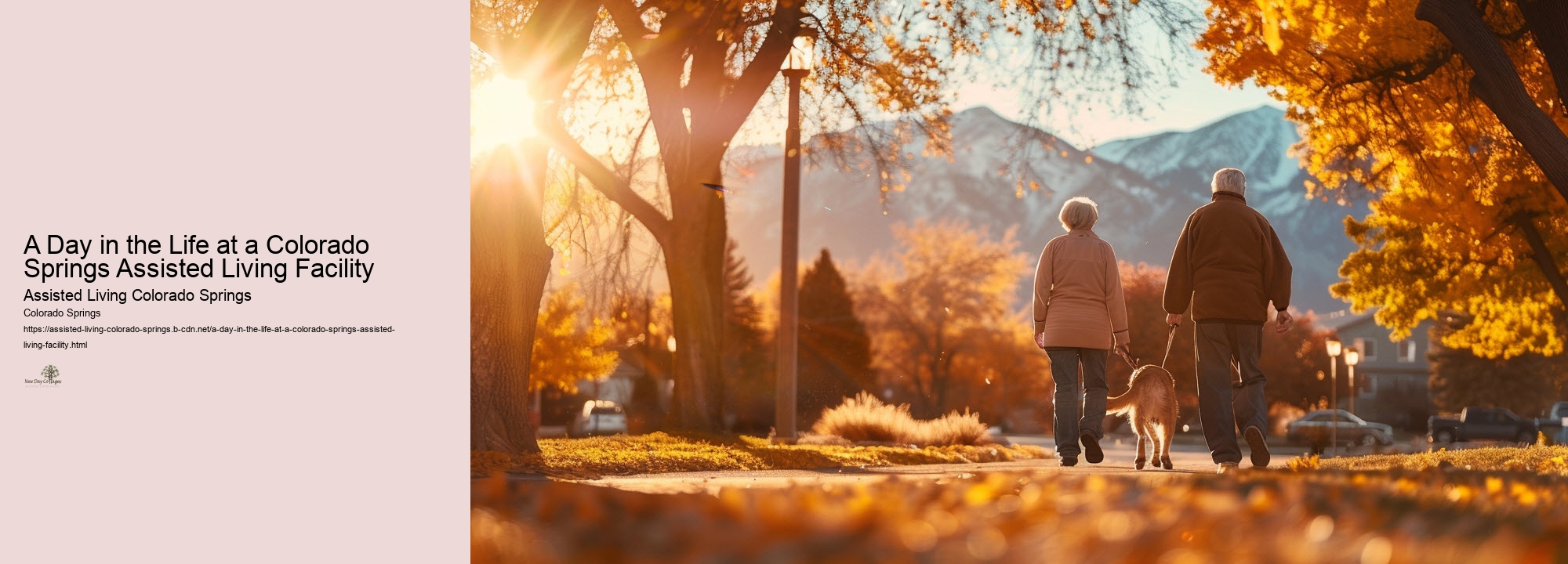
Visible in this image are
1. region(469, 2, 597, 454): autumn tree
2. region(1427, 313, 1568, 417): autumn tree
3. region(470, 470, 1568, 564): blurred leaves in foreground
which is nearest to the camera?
region(470, 470, 1568, 564): blurred leaves in foreground

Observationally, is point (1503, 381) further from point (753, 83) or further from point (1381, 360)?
point (753, 83)

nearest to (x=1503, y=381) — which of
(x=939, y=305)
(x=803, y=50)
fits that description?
(x=939, y=305)

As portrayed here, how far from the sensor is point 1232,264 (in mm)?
8188

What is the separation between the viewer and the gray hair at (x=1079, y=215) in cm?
871

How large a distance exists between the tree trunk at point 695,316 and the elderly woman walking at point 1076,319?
27.1ft

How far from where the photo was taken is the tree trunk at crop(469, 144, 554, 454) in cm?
966

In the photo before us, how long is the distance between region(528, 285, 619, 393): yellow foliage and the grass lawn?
31.0 m

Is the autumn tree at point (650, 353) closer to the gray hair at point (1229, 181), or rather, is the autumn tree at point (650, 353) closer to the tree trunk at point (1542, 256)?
the tree trunk at point (1542, 256)

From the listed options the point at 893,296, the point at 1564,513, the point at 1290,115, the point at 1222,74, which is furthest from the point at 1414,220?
the point at 893,296

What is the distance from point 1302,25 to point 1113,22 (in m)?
2.21

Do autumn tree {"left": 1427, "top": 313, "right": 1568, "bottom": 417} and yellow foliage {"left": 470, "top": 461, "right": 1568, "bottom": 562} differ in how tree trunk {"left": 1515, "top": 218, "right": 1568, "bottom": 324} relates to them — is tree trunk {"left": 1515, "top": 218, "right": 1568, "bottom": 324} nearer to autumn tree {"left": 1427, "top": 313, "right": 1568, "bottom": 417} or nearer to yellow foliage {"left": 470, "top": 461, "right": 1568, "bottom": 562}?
yellow foliage {"left": 470, "top": 461, "right": 1568, "bottom": 562}

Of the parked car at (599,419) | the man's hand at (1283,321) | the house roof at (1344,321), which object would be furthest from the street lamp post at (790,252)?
the house roof at (1344,321)

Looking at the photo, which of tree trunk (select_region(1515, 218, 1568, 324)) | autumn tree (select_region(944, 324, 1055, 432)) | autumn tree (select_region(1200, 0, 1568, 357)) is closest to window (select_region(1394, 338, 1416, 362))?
autumn tree (select_region(944, 324, 1055, 432))
